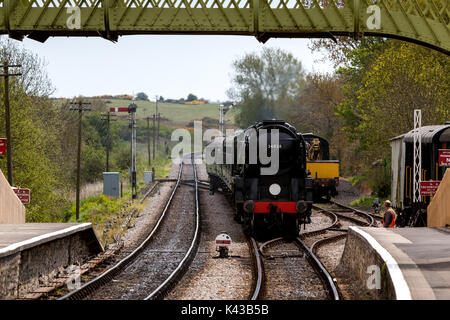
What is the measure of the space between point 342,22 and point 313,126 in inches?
1700

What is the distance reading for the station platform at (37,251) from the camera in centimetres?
1086

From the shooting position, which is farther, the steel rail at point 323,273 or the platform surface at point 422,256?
the steel rail at point 323,273

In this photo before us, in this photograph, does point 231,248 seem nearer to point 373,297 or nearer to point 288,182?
point 288,182

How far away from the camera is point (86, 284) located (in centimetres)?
1215

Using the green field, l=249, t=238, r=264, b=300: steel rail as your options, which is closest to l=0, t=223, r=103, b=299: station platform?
l=249, t=238, r=264, b=300: steel rail

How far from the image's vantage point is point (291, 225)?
777 inches

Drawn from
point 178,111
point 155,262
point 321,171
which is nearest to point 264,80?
point 321,171

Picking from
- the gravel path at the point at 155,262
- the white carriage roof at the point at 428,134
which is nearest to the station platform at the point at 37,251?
the gravel path at the point at 155,262

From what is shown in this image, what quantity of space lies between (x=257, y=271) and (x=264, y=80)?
5529 cm

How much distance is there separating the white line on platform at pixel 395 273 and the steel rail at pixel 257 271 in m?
2.46

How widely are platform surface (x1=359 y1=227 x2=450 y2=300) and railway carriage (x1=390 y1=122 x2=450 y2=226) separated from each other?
3.28 m

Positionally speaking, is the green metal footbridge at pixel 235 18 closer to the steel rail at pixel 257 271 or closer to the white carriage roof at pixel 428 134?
the steel rail at pixel 257 271

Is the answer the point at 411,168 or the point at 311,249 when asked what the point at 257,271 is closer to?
the point at 311,249
